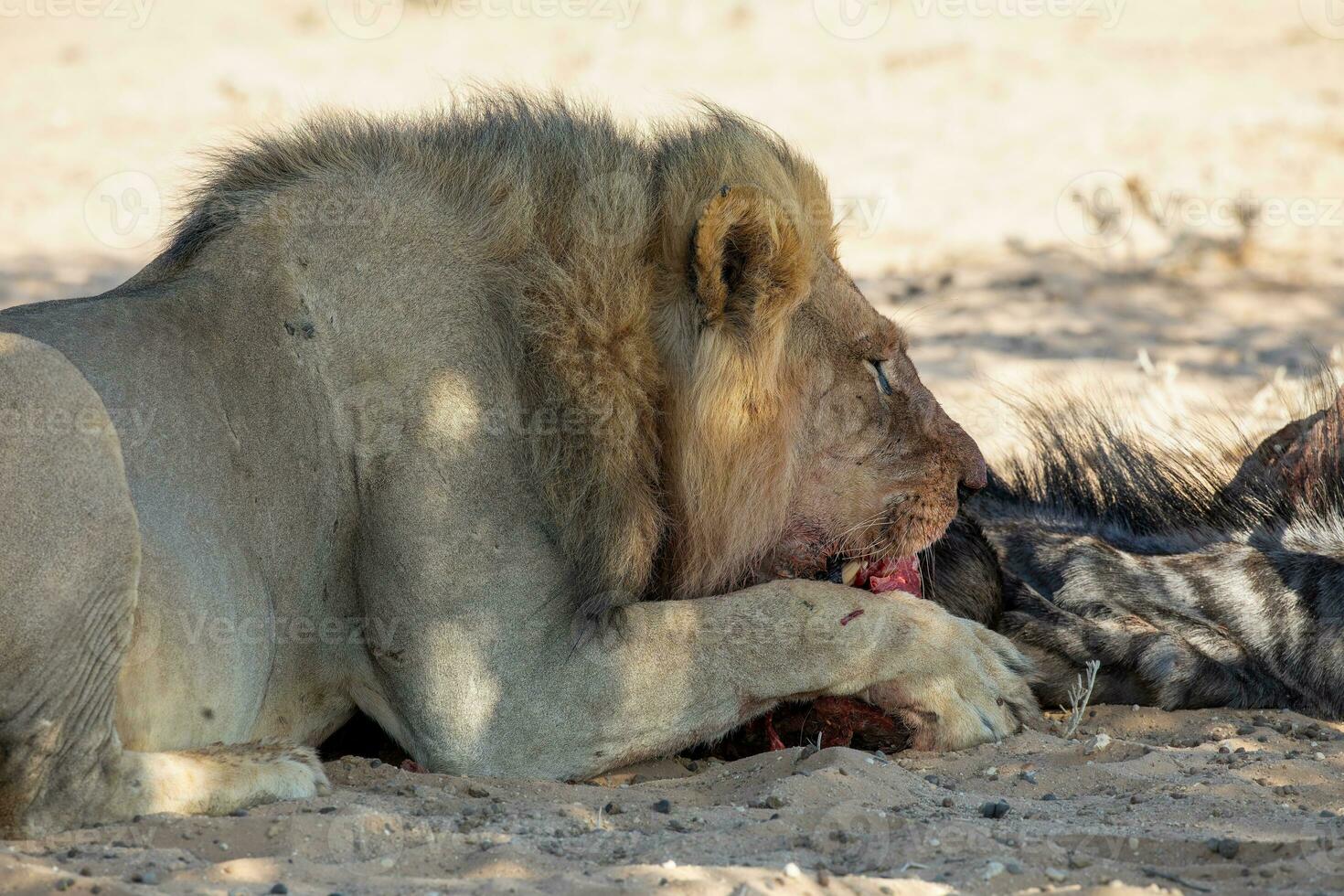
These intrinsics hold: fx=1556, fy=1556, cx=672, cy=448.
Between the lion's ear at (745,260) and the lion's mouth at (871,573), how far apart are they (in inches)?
28.3

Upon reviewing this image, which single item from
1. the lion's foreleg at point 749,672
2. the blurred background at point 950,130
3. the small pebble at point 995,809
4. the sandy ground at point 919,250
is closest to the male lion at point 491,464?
the lion's foreleg at point 749,672

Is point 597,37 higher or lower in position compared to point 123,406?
higher

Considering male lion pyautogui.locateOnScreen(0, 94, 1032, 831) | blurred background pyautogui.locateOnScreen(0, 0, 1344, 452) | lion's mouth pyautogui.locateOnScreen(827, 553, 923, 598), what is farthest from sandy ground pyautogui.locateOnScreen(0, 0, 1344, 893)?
lion's mouth pyautogui.locateOnScreen(827, 553, 923, 598)

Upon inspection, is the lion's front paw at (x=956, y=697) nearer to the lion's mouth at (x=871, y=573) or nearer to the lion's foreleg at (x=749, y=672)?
the lion's foreleg at (x=749, y=672)

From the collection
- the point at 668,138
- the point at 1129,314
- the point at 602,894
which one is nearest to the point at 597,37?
the point at 1129,314

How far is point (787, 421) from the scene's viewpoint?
3.97 metres

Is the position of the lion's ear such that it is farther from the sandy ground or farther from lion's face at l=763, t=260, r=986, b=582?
the sandy ground

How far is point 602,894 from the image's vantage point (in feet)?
8.73

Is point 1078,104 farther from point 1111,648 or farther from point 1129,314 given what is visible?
point 1111,648

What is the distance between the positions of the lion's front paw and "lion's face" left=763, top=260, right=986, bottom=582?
31 cm

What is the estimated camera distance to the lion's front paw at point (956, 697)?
382 cm

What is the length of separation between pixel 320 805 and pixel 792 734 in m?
1.19

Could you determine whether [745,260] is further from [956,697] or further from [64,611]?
[64,611]

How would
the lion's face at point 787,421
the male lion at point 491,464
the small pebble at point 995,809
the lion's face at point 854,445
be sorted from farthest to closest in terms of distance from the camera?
the lion's face at point 854,445 → the lion's face at point 787,421 → the male lion at point 491,464 → the small pebble at point 995,809
